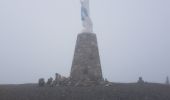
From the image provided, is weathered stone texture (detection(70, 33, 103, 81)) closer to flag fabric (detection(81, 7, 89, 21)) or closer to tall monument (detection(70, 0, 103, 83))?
tall monument (detection(70, 0, 103, 83))

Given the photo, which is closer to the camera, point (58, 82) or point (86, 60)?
point (58, 82)

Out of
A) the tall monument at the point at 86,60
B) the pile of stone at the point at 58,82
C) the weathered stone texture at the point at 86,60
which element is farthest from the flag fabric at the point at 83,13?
the pile of stone at the point at 58,82

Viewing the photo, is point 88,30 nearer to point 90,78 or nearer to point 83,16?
point 83,16

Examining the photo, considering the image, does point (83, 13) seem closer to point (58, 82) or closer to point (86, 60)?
point (86, 60)

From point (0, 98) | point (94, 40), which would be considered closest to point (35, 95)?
point (0, 98)

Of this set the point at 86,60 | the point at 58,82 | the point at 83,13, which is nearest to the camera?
the point at 58,82

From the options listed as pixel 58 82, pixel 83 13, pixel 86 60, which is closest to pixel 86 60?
pixel 86 60

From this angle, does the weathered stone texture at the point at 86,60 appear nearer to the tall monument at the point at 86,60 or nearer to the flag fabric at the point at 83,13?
the tall monument at the point at 86,60

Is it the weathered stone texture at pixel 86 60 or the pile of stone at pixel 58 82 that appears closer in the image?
the pile of stone at pixel 58 82

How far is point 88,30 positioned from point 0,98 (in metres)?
10.3

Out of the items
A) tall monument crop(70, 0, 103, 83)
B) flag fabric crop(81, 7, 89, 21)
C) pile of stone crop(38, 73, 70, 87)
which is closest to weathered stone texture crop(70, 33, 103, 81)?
tall monument crop(70, 0, 103, 83)

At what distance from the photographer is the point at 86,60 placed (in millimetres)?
21828

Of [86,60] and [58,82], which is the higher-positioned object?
[86,60]

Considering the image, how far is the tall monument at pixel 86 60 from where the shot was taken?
21.7 meters
